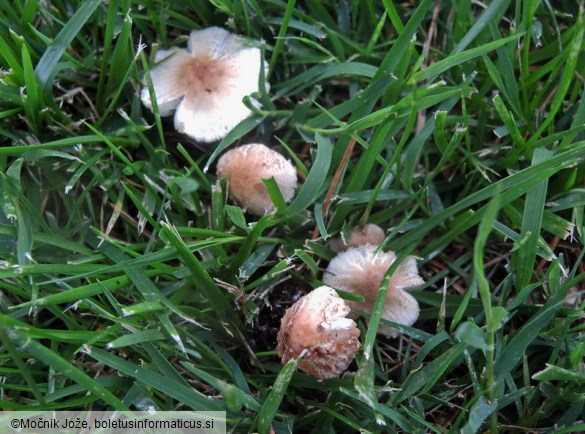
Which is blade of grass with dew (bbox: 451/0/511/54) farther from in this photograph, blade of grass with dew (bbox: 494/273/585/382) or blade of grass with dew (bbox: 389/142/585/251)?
blade of grass with dew (bbox: 494/273/585/382)

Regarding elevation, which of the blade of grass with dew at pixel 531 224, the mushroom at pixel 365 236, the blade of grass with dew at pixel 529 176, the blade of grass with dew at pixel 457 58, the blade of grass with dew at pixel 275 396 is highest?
the blade of grass with dew at pixel 457 58

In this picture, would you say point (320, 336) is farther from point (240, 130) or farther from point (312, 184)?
point (240, 130)

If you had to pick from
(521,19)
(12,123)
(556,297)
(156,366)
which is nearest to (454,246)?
(556,297)

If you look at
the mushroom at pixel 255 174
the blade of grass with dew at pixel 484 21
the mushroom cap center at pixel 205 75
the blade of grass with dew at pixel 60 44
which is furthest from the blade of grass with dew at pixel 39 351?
the blade of grass with dew at pixel 484 21

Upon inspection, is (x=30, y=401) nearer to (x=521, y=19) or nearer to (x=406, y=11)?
(x=406, y=11)

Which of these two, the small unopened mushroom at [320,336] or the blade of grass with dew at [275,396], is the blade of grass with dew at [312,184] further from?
the blade of grass with dew at [275,396]

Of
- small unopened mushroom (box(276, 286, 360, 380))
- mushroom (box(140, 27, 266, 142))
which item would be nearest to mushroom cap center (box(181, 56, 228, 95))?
mushroom (box(140, 27, 266, 142))
